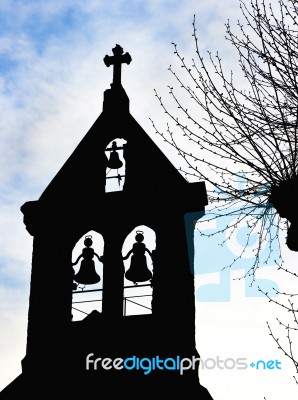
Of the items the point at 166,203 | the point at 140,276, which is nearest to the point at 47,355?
the point at 140,276

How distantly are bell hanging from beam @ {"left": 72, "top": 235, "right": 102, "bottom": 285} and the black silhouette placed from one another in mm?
443

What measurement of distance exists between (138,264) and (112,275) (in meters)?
0.36

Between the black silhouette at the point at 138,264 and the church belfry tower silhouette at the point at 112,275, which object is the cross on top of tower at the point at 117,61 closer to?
the church belfry tower silhouette at the point at 112,275

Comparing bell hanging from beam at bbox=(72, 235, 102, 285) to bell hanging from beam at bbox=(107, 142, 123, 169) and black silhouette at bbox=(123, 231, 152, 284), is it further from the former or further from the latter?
bell hanging from beam at bbox=(107, 142, 123, 169)

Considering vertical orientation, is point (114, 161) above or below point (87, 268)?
above

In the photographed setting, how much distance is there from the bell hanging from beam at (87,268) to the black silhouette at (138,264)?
44cm

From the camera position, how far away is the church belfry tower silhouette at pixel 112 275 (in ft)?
32.1

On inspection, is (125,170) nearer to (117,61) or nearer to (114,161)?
(114,161)

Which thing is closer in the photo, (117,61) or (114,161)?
(114,161)

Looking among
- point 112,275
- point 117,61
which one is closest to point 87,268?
point 112,275

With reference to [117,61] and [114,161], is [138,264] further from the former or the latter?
[117,61]

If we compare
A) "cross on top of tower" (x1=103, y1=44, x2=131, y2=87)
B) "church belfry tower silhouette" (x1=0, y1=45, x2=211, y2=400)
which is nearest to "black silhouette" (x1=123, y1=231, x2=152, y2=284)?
"church belfry tower silhouette" (x1=0, y1=45, x2=211, y2=400)

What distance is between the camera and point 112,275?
413 inches

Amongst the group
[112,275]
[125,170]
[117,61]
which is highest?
[117,61]
